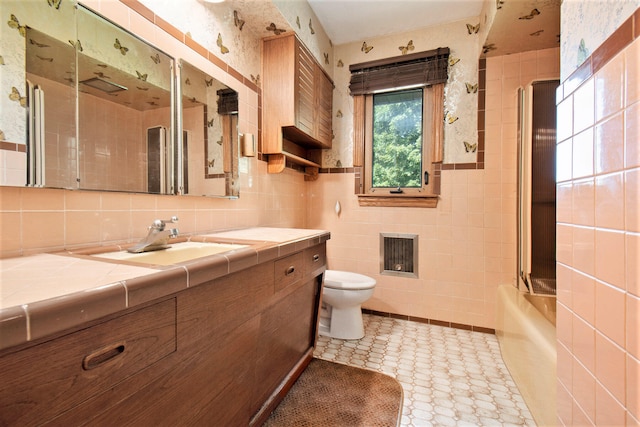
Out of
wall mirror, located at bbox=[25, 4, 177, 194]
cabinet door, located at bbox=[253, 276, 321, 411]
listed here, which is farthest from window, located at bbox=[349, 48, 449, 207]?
wall mirror, located at bbox=[25, 4, 177, 194]

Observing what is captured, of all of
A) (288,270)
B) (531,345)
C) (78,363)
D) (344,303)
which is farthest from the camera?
(344,303)

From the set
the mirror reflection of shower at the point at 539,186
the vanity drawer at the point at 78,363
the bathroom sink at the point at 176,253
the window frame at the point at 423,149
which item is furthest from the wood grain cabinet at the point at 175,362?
the mirror reflection of shower at the point at 539,186

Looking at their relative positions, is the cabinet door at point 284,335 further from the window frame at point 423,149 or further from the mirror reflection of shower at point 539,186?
the mirror reflection of shower at point 539,186

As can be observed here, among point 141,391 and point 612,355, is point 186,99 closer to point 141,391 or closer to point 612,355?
point 141,391

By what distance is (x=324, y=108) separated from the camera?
2.48 metres

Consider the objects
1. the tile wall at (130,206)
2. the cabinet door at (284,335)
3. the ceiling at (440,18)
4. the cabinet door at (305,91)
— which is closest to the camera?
the tile wall at (130,206)

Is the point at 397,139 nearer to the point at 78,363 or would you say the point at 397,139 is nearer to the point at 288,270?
the point at 288,270

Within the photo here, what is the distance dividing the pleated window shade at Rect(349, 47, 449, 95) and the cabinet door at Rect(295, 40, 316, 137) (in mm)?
548

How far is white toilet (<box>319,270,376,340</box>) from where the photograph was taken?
2035mm

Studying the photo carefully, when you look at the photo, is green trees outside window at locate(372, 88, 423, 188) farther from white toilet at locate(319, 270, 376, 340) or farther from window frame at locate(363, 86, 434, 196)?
white toilet at locate(319, 270, 376, 340)

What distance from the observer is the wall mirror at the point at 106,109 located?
0.86m

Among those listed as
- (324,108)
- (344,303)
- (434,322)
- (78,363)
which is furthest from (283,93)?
(434,322)

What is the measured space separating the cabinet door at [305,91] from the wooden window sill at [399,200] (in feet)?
2.55

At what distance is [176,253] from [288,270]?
486 millimetres
